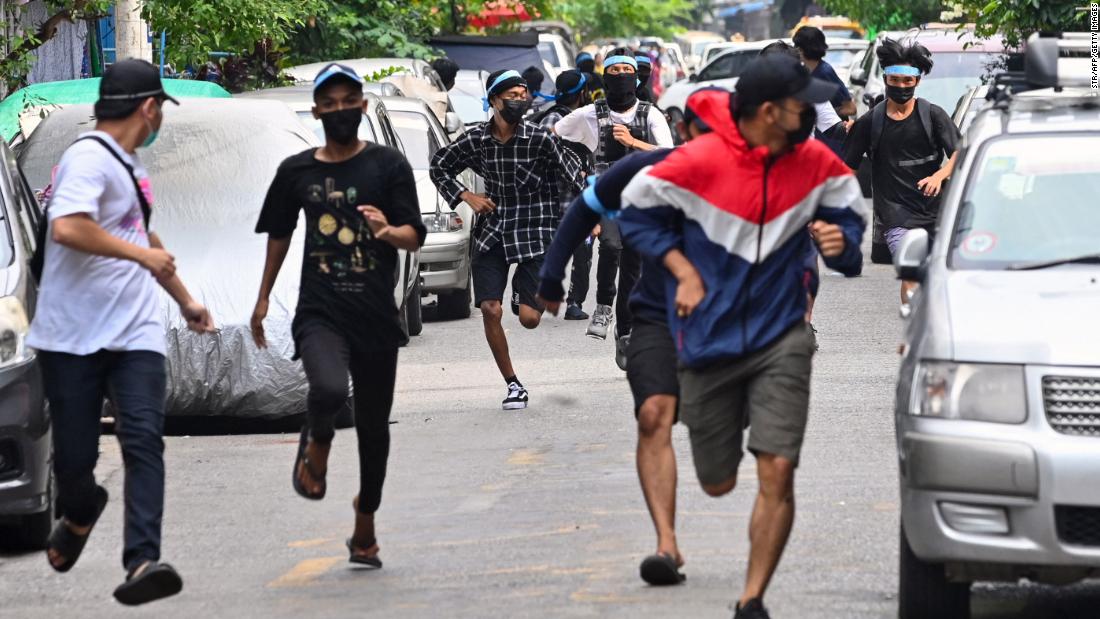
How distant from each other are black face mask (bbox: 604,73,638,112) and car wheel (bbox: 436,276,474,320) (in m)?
3.89

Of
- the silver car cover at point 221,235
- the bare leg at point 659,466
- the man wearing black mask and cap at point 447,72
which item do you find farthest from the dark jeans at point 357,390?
the man wearing black mask and cap at point 447,72

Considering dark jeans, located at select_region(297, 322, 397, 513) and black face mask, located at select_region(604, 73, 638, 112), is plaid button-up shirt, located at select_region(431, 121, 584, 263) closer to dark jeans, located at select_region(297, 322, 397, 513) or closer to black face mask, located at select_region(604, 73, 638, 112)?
black face mask, located at select_region(604, 73, 638, 112)

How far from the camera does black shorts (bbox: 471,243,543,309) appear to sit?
11.6 metres

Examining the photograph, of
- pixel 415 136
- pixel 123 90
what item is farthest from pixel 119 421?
pixel 415 136

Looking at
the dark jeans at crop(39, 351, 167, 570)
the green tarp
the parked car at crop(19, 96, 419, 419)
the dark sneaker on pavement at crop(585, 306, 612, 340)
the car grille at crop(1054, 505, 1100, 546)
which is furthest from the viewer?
the dark sneaker on pavement at crop(585, 306, 612, 340)

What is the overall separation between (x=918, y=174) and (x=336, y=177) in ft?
17.9

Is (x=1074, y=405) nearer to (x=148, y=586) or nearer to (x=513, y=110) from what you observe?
(x=148, y=586)

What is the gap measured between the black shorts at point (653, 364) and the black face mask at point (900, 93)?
5.06 meters

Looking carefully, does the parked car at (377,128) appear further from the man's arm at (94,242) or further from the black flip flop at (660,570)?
the man's arm at (94,242)

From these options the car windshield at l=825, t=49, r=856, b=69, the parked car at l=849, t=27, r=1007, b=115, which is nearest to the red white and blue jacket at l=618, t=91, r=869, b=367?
the parked car at l=849, t=27, r=1007, b=115

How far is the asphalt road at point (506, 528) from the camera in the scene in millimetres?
6938

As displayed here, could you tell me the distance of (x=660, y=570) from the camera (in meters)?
6.88

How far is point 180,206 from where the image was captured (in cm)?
1155

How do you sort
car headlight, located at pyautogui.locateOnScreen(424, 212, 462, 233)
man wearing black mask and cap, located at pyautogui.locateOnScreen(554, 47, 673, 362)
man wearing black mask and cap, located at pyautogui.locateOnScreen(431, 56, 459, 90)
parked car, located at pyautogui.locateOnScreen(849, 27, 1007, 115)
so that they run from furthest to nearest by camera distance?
man wearing black mask and cap, located at pyautogui.locateOnScreen(431, 56, 459, 90) < parked car, located at pyautogui.locateOnScreen(849, 27, 1007, 115) < car headlight, located at pyautogui.locateOnScreen(424, 212, 462, 233) < man wearing black mask and cap, located at pyautogui.locateOnScreen(554, 47, 673, 362)
